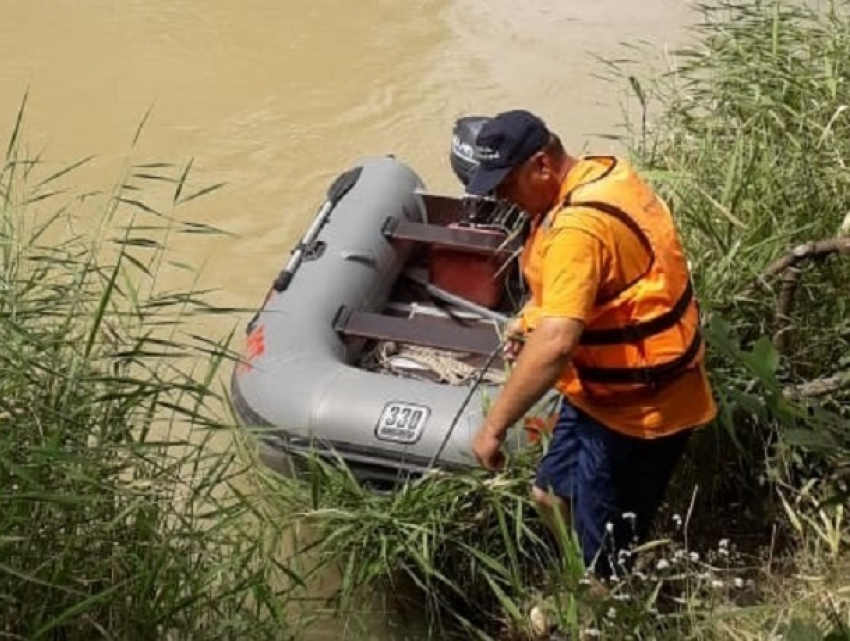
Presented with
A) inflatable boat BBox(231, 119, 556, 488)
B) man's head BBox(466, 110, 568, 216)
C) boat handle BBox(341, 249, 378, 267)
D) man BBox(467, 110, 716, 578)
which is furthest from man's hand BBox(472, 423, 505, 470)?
boat handle BBox(341, 249, 378, 267)

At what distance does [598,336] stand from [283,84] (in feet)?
13.1

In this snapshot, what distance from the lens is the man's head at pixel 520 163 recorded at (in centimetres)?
280

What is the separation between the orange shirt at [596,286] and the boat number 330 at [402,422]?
47 centimetres

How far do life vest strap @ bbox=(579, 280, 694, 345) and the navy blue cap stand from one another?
335 millimetres

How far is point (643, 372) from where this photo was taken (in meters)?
2.89

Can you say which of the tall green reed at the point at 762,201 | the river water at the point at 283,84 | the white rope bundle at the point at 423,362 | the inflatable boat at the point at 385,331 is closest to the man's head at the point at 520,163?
the tall green reed at the point at 762,201

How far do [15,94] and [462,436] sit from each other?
3.65 m

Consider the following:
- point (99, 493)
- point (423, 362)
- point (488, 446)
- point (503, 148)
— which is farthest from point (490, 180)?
point (423, 362)

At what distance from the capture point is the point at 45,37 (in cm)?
696

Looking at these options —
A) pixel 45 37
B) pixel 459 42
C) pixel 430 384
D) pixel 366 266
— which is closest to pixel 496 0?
pixel 459 42

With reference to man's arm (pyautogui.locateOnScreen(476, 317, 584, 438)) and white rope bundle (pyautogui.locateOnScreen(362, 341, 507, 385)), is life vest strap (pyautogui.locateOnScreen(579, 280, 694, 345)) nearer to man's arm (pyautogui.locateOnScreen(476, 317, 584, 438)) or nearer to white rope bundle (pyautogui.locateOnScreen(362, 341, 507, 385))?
man's arm (pyautogui.locateOnScreen(476, 317, 584, 438))

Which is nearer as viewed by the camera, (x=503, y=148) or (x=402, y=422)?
(x=503, y=148)

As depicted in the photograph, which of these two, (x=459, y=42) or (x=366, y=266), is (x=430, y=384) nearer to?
(x=366, y=266)

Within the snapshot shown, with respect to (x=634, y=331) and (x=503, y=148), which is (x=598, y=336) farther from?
(x=503, y=148)
